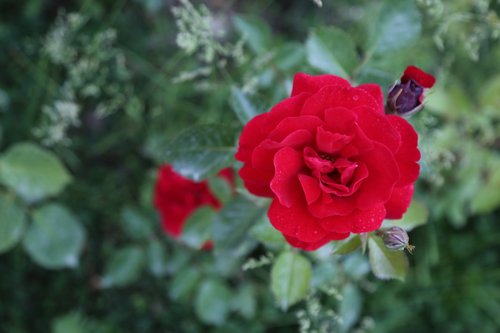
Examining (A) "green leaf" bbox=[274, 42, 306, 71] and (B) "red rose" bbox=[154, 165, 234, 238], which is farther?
(B) "red rose" bbox=[154, 165, 234, 238]

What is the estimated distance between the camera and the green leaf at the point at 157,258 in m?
1.47

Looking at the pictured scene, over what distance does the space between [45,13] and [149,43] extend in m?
0.34

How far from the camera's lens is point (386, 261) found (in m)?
0.83

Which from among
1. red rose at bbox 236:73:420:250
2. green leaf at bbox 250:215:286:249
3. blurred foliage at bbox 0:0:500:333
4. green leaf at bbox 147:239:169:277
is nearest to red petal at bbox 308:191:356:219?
red rose at bbox 236:73:420:250

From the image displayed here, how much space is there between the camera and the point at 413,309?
5.98 feet

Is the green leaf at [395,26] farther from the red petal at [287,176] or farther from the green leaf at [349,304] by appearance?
the green leaf at [349,304]

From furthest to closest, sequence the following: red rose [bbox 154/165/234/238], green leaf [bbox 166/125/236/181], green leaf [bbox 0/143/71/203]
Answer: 1. green leaf [bbox 0/143/71/203]
2. red rose [bbox 154/165/234/238]
3. green leaf [bbox 166/125/236/181]

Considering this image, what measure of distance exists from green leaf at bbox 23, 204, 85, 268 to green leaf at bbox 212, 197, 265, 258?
584 mm

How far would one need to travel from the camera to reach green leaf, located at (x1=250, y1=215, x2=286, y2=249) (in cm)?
94

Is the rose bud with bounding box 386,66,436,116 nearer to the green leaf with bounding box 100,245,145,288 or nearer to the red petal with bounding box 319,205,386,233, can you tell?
the red petal with bounding box 319,205,386,233

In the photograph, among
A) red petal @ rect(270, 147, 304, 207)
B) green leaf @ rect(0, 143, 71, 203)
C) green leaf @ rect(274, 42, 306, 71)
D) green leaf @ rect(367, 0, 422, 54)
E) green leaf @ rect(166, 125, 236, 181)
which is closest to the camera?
red petal @ rect(270, 147, 304, 207)

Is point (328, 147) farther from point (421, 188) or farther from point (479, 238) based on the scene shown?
point (479, 238)

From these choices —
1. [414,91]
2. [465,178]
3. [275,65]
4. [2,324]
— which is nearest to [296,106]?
[414,91]

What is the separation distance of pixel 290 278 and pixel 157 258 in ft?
1.97
